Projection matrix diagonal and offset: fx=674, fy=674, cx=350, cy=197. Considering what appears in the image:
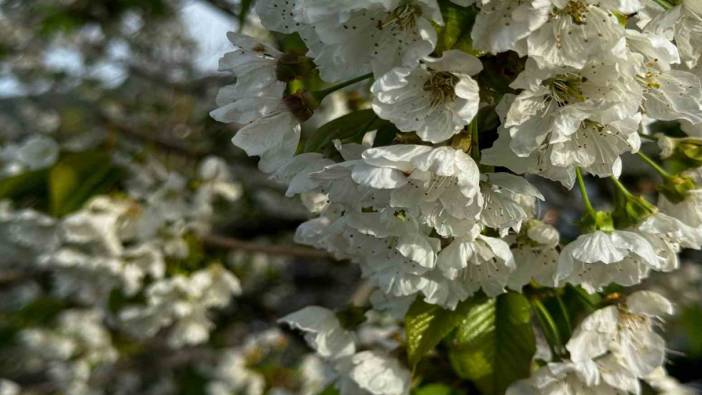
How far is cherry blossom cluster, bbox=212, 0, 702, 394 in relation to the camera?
34.1 inches

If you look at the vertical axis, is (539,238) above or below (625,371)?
above

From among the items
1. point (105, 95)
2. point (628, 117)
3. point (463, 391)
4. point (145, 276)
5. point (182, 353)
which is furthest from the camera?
point (105, 95)

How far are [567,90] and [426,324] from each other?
19.9 inches

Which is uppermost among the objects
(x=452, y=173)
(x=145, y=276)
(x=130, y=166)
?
(x=452, y=173)

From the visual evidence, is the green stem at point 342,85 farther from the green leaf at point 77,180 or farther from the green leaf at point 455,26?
the green leaf at point 77,180

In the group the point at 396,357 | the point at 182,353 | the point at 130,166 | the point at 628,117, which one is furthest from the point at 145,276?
the point at 182,353

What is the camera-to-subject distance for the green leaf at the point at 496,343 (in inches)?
49.5

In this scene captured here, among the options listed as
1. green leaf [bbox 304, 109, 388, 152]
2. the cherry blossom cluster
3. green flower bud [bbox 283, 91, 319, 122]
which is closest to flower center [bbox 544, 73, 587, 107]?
the cherry blossom cluster

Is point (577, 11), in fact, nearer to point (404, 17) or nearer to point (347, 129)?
point (404, 17)

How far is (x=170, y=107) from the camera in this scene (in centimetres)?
509

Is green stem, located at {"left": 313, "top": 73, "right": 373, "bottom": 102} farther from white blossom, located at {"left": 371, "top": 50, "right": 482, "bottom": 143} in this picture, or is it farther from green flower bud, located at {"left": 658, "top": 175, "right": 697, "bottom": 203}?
green flower bud, located at {"left": 658, "top": 175, "right": 697, "bottom": 203}

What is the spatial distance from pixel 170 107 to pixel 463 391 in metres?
4.12

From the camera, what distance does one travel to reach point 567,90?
3.00ft

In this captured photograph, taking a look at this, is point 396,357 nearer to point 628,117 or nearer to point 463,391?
→ point 463,391
